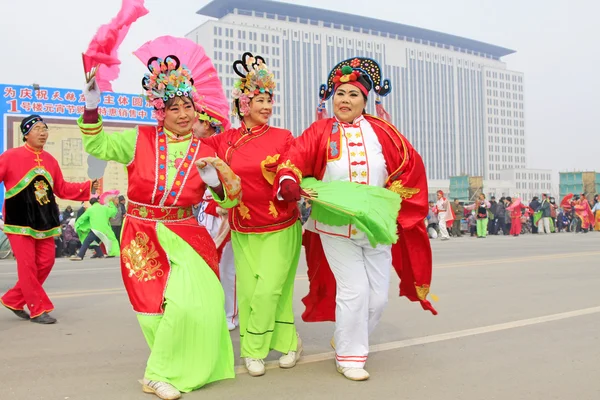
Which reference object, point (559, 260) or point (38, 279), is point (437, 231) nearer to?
point (559, 260)

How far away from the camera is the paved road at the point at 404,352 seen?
3775 mm

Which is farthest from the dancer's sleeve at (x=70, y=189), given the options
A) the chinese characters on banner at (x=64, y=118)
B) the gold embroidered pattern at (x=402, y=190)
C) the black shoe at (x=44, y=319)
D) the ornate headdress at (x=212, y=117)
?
the chinese characters on banner at (x=64, y=118)

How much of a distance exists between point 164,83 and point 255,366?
1985 mm

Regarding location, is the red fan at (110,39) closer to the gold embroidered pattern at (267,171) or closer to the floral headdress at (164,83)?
the floral headdress at (164,83)

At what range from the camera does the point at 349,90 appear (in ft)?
14.8

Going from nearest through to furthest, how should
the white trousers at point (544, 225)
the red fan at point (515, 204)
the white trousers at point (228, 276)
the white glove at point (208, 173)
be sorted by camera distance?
1. the white glove at point (208, 173)
2. the white trousers at point (228, 276)
3. the red fan at point (515, 204)
4. the white trousers at point (544, 225)

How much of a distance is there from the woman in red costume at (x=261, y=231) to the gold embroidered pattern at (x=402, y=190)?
710 millimetres

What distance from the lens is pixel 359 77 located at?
452cm

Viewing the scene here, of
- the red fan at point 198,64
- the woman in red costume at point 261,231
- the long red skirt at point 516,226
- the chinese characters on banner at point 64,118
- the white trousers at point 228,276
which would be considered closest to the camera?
the woman in red costume at point 261,231

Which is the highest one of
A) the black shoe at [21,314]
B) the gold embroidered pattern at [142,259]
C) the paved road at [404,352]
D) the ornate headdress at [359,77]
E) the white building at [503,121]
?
the white building at [503,121]

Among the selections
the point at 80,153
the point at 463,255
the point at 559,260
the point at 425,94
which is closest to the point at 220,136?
the point at 559,260

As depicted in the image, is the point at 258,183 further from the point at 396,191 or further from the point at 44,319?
the point at 44,319

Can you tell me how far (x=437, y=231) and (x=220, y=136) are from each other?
1943 cm

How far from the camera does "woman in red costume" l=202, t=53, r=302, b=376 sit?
4.34 m
